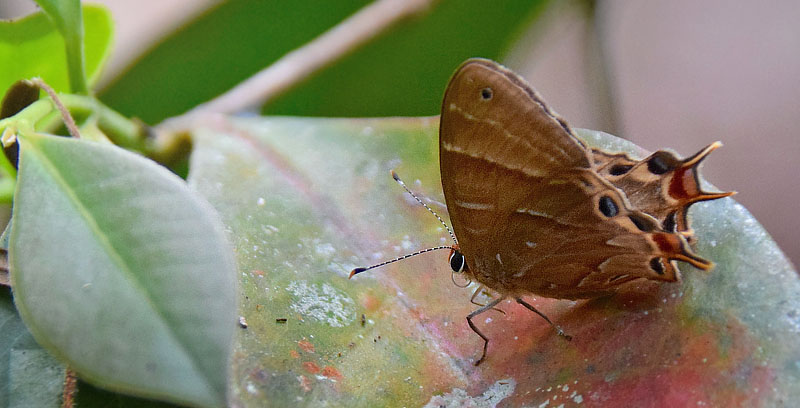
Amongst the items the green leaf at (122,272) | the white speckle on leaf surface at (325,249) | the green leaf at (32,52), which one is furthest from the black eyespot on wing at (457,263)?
the green leaf at (32,52)

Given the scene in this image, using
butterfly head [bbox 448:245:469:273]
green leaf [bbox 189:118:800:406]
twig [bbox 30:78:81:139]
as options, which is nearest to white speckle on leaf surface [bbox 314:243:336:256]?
green leaf [bbox 189:118:800:406]

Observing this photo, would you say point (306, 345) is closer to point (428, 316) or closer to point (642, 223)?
point (428, 316)

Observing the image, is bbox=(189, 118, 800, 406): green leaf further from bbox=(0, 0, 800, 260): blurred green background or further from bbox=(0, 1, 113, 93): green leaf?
bbox=(0, 0, 800, 260): blurred green background

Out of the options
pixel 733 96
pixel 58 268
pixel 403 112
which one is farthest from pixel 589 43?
pixel 58 268

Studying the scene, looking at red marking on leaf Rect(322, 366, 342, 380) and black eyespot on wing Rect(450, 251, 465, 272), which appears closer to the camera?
red marking on leaf Rect(322, 366, 342, 380)

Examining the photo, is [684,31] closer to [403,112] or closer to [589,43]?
[589,43]

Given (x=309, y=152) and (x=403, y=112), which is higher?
(x=309, y=152)
